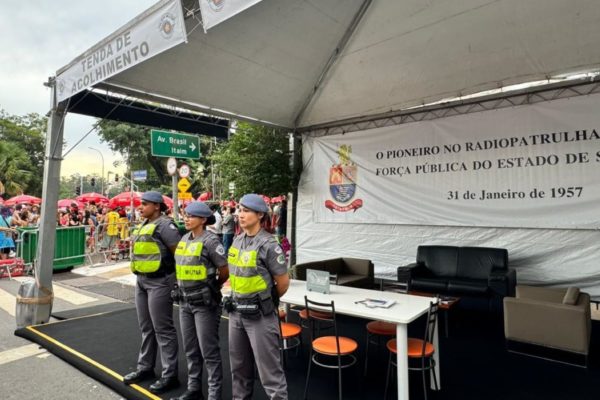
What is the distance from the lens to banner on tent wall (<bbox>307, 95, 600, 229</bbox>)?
4.93m

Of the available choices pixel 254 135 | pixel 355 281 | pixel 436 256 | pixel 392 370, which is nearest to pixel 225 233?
pixel 254 135

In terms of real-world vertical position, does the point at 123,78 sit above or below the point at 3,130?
below

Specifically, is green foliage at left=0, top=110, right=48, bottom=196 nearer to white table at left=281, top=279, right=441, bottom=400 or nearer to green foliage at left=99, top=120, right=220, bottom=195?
green foliage at left=99, top=120, right=220, bottom=195

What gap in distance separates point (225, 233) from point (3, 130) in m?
32.0

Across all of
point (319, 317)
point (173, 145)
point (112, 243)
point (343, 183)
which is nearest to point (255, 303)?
point (319, 317)

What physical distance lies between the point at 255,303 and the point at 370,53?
169 inches

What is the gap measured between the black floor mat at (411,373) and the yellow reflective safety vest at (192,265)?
1035 mm

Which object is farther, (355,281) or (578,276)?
(355,281)

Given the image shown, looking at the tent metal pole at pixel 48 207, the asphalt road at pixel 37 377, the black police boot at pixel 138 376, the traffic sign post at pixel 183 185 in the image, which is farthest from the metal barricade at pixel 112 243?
the black police boot at pixel 138 376

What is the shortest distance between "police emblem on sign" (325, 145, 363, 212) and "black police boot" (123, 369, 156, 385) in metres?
4.61

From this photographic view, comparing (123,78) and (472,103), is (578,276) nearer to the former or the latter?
(472,103)

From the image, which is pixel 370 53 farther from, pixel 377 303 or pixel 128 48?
pixel 377 303

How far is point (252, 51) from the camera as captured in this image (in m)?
5.02

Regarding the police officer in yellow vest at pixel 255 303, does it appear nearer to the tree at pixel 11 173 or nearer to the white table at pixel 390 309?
the white table at pixel 390 309
